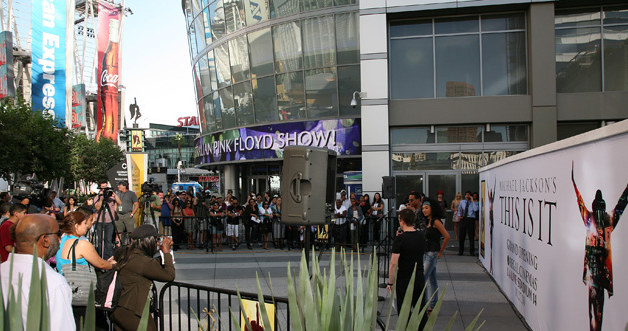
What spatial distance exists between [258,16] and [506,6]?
12.2 metres

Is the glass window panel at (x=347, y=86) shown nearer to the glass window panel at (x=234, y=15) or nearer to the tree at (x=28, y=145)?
the glass window panel at (x=234, y=15)

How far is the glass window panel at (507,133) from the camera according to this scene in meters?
18.8

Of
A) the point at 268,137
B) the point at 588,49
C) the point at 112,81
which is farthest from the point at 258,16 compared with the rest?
the point at 112,81

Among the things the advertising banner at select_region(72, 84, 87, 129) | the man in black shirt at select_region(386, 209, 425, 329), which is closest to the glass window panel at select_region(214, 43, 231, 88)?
the man in black shirt at select_region(386, 209, 425, 329)

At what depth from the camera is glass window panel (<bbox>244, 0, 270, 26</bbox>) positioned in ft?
84.1

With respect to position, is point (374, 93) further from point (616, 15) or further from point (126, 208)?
point (126, 208)

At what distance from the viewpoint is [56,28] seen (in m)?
45.1

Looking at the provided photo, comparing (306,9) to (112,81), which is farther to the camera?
(112,81)

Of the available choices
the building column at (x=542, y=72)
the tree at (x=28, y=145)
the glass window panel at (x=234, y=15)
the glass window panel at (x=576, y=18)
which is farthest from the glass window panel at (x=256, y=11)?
the glass window panel at (x=576, y=18)

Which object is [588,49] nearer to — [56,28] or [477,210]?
[477,210]

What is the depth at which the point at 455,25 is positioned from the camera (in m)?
19.0

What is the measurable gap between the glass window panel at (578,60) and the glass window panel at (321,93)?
32.3 feet

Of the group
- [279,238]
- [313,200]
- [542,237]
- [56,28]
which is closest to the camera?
[542,237]

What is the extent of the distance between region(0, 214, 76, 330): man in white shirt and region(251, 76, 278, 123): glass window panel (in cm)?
2209
